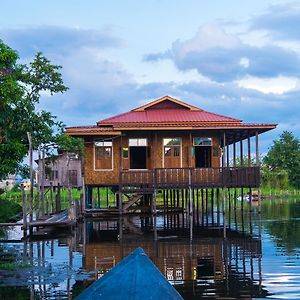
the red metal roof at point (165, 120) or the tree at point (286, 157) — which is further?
the tree at point (286, 157)

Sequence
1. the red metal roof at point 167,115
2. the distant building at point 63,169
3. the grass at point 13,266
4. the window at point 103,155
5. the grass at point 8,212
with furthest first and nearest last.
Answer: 1. the distant building at point 63,169
2. the grass at point 8,212
3. the window at point 103,155
4. the red metal roof at point 167,115
5. the grass at point 13,266

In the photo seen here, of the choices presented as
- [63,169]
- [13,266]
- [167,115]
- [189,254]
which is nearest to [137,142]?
[167,115]

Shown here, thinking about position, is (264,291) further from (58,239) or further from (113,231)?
(113,231)

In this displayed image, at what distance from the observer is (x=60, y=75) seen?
38.4m

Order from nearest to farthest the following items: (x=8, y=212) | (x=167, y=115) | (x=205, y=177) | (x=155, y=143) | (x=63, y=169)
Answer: (x=205, y=177) < (x=155, y=143) < (x=167, y=115) < (x=8, y=212) < (x=63, y=169)

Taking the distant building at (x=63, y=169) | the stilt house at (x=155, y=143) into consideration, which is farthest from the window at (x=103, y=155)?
the distant building at (x=63, y=169)

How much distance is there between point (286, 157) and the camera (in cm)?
8488

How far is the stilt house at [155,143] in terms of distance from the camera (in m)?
31.7

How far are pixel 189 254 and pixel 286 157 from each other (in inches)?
2589

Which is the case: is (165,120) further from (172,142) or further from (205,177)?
(205,177)

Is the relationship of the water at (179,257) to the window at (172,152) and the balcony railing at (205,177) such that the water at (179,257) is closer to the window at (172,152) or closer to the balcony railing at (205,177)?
the balcony railing at (205,177)

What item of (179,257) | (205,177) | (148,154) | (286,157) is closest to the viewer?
(179,257)

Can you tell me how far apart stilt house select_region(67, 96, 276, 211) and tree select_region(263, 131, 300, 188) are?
161 ft

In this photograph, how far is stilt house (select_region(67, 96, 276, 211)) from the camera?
31.7m
